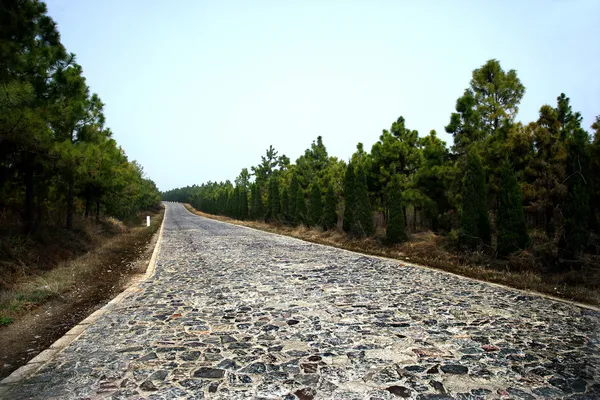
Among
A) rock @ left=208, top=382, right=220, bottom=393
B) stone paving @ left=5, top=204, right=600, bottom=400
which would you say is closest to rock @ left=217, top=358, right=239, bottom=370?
stone paving @ left=5, top=204, right=600, bottom=400

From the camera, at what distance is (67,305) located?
23.3 feet

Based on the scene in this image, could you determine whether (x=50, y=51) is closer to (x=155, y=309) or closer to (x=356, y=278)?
(x=155, y=309)

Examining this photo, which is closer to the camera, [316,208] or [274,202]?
[316,208]

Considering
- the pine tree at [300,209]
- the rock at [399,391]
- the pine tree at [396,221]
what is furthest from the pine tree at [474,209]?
the pine tree at [300,209]

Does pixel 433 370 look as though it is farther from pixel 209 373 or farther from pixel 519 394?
pixel 209 373

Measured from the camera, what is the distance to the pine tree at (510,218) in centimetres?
1141

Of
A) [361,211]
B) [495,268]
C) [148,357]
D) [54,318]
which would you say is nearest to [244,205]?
[361,211]

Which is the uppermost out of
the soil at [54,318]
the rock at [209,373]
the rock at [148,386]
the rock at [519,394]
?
the rock at [519,394]

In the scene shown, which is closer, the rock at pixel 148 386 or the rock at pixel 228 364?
the rock at pixel 148 386

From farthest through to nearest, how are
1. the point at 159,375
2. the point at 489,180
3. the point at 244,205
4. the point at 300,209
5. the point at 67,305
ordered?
the point at 244,205
the point at 300,209
the point at 489,180
the point at 67,305
the point at 159,375

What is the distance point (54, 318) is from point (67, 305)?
0.89 meters

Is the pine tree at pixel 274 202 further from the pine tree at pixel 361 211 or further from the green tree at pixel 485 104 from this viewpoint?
the green tree at pixel 485 104

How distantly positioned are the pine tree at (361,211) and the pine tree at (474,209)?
6.06 m

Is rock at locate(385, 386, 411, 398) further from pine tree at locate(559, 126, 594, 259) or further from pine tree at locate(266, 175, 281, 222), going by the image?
pine tree at locate(266, 175, 281, 222)
